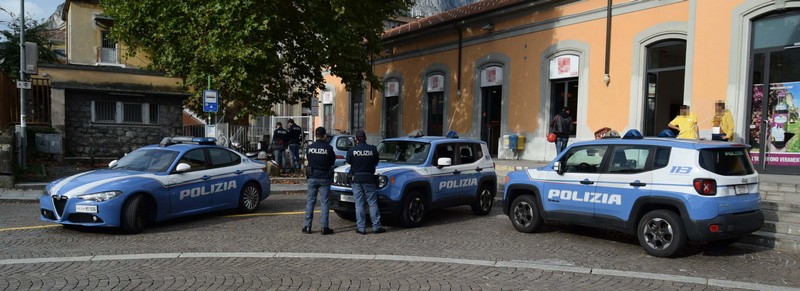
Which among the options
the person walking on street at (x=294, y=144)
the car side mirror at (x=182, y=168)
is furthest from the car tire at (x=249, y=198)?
the person walking on street at (x=294, y=144)

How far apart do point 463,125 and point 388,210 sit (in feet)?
46.4

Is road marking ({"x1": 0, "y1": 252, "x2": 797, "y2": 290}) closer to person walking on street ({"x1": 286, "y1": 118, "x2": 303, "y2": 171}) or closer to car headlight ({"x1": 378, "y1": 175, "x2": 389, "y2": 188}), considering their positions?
car headlight ({"x1": 378, "y1": 175, "x2": 389, "y2": 188})

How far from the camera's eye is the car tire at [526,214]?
354 inches

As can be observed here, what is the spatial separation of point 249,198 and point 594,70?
456 inches

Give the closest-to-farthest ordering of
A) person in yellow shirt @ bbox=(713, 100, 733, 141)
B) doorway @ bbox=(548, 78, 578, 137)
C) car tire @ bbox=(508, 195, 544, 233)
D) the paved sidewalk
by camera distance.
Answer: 1. car tire @ bbox=(508, 195, 544, 233)
2. person in yellow shirt @ bbox=(713, 100, 733, 141)
3. the paved sidewalk
4. doorway @ bbox=(548, 78, 578, 137)

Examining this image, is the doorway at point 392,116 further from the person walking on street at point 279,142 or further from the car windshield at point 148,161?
the car windshield at point 148,161

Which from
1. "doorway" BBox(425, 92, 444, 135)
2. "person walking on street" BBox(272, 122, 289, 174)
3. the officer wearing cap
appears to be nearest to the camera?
the officer wearing cap

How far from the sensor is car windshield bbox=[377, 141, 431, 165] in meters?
9.80

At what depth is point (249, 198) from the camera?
35.8 feet

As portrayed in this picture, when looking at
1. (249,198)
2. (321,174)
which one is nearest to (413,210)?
(321,174)

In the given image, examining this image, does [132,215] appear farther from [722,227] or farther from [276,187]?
[722,227]

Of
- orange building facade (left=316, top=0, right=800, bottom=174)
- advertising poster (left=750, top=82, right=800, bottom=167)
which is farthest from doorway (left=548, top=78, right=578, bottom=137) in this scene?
advertising poster (left=750, top=82, right=800, bottom=167)

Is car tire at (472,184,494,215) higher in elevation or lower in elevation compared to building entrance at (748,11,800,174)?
lower

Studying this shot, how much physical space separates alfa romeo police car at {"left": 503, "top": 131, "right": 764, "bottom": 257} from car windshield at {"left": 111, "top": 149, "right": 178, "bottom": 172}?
636 centimetres
